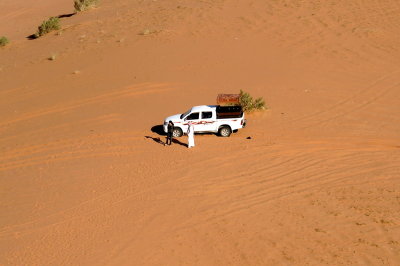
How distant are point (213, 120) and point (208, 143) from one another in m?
1.04

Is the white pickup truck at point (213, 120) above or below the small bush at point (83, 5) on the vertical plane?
below

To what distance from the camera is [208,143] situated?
1756 cm

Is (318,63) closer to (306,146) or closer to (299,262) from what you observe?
(306,146)

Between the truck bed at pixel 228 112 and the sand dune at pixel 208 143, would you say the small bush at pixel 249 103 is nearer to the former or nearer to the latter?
the sand dune at pixel 208 143

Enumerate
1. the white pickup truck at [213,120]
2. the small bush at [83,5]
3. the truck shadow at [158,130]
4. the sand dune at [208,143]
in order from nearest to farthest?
the sand dune at [208,143], the white pickup truck at [213,120], the truck shadow at [158,130], the small bush at [83,5]

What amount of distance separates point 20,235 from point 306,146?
395 inches

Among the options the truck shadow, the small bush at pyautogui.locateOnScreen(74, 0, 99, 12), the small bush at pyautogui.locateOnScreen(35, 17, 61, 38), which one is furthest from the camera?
the small bush at pyautogui.locateOnScreen(74, 0, 99, 12)

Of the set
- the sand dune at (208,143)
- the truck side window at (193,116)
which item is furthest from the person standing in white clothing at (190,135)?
the truck side window at (193,116)

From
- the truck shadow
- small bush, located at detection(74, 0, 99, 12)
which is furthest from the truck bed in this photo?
small bush, located at detection(74, 0, 99, 12)

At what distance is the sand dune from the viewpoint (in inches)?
456

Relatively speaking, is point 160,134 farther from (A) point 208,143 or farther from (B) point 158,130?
(A) point 208,143

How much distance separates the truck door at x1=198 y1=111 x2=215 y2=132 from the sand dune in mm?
872

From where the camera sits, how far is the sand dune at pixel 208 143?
11.6m

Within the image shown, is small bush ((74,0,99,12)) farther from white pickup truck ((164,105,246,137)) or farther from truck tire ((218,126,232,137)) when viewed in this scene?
truck tire ((218,126,232,137))
